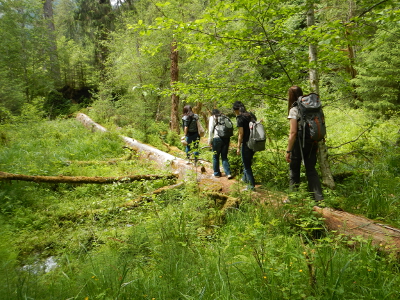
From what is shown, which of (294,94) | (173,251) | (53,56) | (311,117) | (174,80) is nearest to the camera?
(173,251)

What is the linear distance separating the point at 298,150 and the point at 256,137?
2.98 feet

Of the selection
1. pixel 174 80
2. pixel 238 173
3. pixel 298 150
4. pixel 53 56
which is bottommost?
pixel 238 173

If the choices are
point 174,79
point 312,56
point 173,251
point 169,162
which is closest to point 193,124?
point 169,162

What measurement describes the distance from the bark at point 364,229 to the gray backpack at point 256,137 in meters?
1.64

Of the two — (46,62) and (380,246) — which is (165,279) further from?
(46,62)

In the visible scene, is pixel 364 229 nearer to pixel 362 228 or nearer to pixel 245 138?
pixel 362 228

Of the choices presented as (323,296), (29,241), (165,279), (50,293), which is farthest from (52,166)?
(323,296)

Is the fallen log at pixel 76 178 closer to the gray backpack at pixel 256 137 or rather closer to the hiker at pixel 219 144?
the hiker at pixel 219 144

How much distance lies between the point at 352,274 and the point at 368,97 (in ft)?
42.8

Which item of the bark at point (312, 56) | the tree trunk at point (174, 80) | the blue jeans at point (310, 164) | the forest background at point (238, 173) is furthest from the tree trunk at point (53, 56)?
the blue jeans at point (310, 164)

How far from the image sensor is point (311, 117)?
3.88 meters

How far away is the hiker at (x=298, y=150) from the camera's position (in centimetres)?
411

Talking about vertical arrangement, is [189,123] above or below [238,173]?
above

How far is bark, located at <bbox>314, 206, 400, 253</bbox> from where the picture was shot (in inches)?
112
